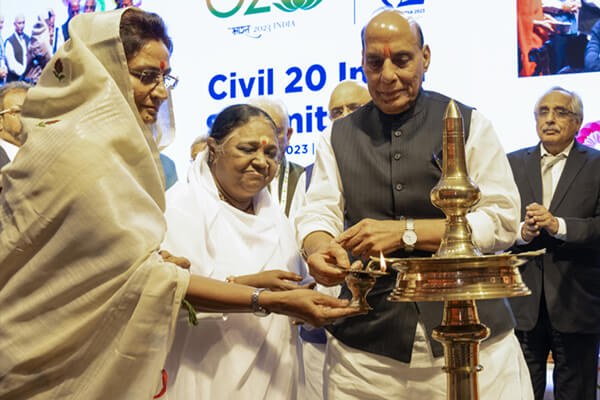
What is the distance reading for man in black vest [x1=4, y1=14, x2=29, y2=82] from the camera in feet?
26.0

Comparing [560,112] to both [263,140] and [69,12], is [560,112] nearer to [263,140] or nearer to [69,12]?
[263,140]

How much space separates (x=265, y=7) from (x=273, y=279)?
4.46 metres

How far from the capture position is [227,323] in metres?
2.70

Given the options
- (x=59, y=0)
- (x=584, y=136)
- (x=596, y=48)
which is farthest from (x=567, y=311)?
(x=59, y=0)

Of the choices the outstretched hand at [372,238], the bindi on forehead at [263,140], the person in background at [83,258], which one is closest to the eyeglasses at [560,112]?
the bindi on forehead at [263,140]

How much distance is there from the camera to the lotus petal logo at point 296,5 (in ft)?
20.7

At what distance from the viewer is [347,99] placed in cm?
525

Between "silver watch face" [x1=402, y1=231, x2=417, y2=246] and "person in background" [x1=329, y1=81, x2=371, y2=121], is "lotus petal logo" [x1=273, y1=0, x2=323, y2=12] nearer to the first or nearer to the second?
"person in background" [x1=329, y1=81, x2=371, y2=121]

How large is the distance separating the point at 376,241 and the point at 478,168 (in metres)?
0.53

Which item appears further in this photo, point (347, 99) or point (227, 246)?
point (347, 99)

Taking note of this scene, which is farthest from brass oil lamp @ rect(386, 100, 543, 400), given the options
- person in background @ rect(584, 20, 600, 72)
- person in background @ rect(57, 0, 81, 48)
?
person in background @ rect(57, 0, 81, 48)

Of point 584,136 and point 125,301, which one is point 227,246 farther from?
point 584,136

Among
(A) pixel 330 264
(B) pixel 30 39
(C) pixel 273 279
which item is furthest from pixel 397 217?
(B) pixel 30 39

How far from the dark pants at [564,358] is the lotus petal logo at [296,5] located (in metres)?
3.37
